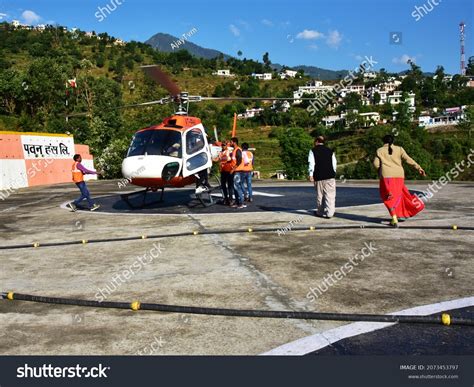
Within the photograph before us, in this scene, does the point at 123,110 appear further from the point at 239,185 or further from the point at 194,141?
the point at 239,185

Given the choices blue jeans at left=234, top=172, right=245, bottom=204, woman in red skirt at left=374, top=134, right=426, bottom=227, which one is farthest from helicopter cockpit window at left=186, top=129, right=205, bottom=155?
woman in red skirt at left=374, top=134, right=426, bottom=227

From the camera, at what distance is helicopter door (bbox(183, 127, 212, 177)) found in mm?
12594

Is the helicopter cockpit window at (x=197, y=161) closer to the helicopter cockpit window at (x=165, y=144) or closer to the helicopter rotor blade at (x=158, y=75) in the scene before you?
Result: the helicopter cockpit window at (x=165, y=144)

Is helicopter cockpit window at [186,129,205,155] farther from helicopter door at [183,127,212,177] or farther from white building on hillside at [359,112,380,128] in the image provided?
white building on hillside at [359,112,380,128]

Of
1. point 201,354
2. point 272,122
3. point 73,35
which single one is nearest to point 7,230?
point 201,354

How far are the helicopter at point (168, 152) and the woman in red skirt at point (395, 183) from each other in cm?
375

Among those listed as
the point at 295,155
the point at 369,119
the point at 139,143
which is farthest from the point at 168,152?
the point at 369,119

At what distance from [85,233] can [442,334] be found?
Result: 8035 millimetres

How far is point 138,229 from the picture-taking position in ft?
33.8

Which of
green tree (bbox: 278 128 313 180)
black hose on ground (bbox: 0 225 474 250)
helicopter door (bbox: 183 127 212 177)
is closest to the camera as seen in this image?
black hose on ground (bbox: 0 225 474 250)

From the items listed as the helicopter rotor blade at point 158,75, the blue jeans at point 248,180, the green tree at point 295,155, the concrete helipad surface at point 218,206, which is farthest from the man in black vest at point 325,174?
the green tree at point 295,155

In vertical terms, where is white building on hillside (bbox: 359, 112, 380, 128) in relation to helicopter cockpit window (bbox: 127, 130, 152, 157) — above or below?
above

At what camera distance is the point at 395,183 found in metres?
9.57

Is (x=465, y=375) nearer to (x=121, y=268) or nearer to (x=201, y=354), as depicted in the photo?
(x=201, y=354)
